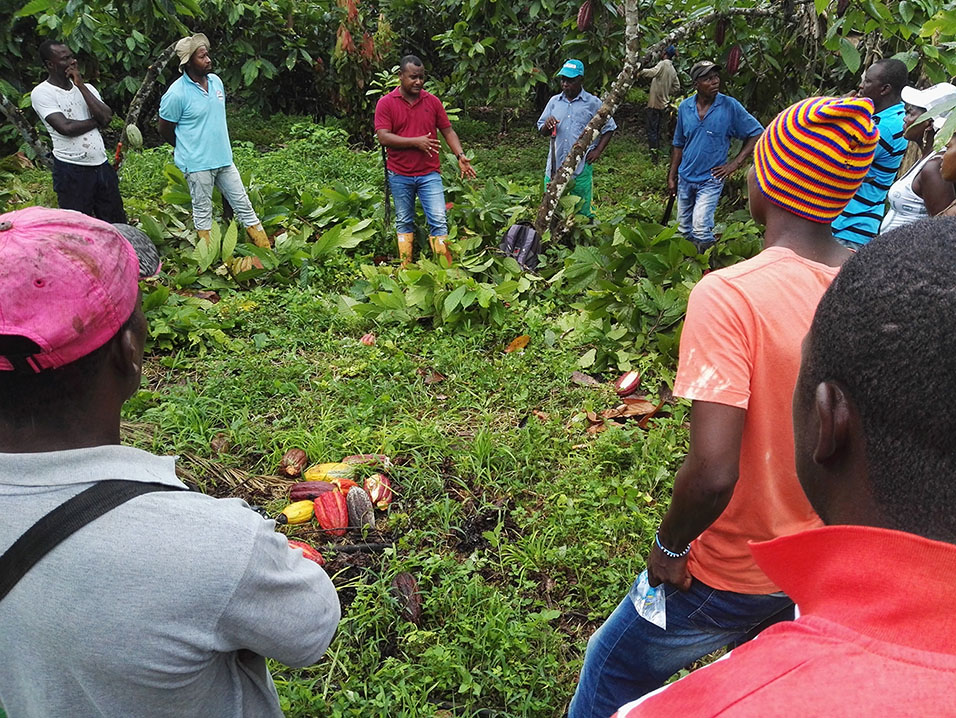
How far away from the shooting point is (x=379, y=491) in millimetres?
3293

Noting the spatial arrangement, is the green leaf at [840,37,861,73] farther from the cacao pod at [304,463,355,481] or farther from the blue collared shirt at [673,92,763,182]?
the cacao pod at [304,463,355,481]

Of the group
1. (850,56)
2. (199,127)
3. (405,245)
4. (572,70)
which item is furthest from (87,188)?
(850,56)

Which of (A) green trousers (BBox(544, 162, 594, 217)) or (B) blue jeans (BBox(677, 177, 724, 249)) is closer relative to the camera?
(B) blue jeans (BBox(677, 177, 724, 249))

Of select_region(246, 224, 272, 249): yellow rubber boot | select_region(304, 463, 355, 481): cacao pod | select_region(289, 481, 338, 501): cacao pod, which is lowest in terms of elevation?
select_region(304, 463, 355, 481): cacao pod

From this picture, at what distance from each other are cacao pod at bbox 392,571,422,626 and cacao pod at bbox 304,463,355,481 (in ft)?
2.42

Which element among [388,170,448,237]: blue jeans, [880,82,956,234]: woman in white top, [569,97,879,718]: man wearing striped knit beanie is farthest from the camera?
[388,170,448,237]: blue jeans

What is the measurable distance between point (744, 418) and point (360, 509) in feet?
6.76

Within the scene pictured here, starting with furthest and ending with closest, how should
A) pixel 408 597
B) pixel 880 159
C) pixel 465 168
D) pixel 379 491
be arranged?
pixel 465 168 → pixel 880 159 → pixel 379 491 → pixel 408 597

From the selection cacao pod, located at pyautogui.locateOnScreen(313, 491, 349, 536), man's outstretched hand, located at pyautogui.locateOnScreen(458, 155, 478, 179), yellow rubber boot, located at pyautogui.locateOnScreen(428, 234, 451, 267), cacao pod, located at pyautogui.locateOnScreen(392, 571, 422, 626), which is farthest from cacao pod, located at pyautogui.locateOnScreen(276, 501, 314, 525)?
man's outstretched hand, located at pyautogui.locateOnScreen(458, 155, 478, 179)

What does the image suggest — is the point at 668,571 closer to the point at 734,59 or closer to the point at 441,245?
the point at 441,245

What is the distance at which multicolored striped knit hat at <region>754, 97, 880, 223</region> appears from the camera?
1631 mm

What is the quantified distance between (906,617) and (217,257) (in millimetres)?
5906

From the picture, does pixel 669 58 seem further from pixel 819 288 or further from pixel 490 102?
pixel 819 288

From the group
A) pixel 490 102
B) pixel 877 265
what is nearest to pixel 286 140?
pixel 490 102
